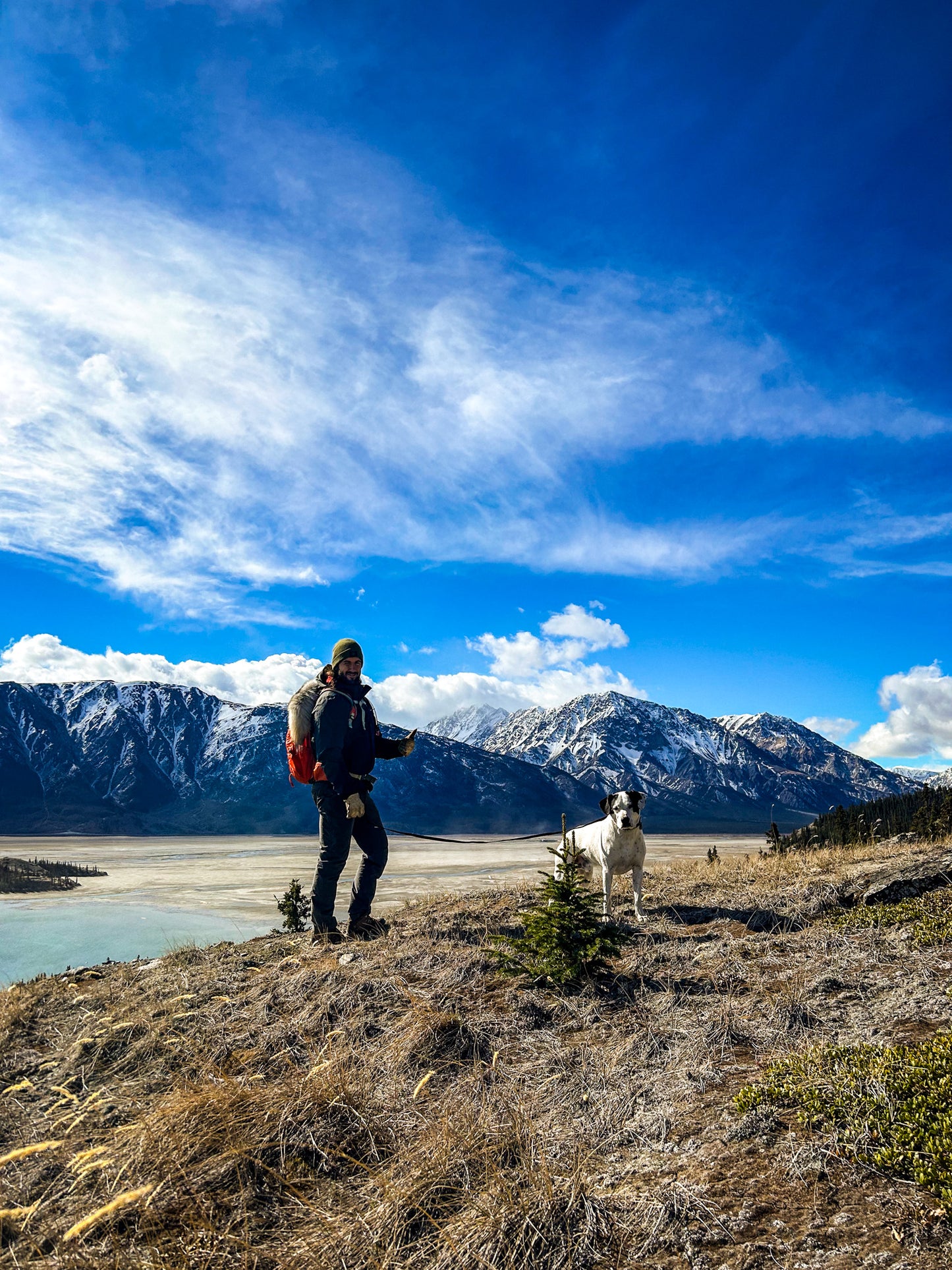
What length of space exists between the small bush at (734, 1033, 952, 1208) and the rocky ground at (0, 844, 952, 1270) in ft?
0.30

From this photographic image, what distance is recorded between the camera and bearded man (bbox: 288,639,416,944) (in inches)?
308

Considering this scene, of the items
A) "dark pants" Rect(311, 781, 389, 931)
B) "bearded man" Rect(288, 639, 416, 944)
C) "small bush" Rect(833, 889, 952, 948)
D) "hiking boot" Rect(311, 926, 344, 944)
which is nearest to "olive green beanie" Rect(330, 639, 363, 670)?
Answer: "bearded man" Rect(288, 639, 416, 944)

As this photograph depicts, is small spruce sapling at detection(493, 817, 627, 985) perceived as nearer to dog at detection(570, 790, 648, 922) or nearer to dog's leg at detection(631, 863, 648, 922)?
dog at detection(570, 790, 648, 922)

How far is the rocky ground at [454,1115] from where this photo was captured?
2484mm

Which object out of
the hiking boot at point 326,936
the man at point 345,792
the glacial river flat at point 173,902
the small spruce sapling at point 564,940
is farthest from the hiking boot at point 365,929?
the small spruce sapling at point 564,940

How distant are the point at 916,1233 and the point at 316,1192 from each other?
2406 millimetres

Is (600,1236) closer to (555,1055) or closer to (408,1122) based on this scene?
(408,1122)

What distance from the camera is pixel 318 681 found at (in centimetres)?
852

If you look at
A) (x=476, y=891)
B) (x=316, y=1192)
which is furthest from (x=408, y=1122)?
(x=476, y=891)

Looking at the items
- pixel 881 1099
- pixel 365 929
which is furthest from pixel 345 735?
pixel 881 1099

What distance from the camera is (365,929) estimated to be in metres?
8.26

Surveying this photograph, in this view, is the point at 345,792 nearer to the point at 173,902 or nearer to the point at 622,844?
the point at 622,844

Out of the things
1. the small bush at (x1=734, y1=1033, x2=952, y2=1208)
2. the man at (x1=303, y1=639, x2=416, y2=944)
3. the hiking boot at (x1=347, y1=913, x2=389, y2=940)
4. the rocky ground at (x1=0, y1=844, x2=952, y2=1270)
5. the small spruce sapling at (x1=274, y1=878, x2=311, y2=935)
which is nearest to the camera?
the rocky ground at (x1=0, y1=844, x2=952, y2=1270)

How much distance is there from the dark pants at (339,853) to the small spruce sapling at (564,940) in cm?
239
